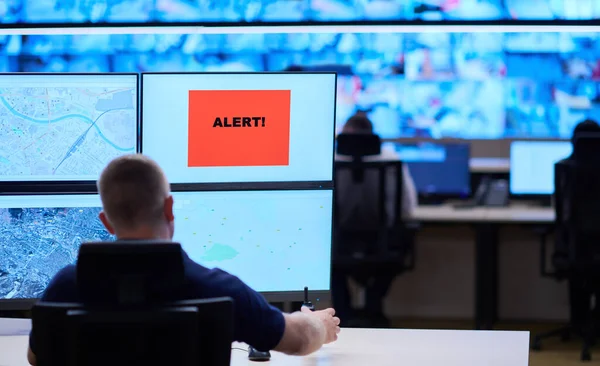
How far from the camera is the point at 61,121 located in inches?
94.0

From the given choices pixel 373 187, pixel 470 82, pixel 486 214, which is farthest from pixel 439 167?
pixel 470 82

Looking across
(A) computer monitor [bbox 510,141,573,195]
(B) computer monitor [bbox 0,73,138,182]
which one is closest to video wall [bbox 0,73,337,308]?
(B) computer monitor [bbox 0,73,138,182]

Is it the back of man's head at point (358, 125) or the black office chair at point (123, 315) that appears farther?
the back of man's head at point (358, 125)

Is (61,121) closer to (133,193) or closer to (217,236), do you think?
(217,236)

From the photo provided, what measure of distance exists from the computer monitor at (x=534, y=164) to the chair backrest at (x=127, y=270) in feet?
14.9

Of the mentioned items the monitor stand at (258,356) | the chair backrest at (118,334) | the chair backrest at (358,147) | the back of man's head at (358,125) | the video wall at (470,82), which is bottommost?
the monitor stand at (258,356)

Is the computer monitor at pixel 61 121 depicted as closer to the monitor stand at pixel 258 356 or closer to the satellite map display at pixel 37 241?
the satellite map display at pixel 37 241

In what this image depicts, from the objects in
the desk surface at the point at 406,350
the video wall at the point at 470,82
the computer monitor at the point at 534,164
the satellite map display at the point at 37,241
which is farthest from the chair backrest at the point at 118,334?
the video wall at the point at 470,82

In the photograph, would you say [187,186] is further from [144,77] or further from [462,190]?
[462,190]

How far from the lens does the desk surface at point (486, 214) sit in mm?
5504

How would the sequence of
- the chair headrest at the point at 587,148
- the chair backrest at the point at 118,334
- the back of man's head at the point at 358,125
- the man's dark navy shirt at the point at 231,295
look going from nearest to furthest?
the chair backrest at the point at 118,334
the man's dark navy shirt at the point at 231,295
the chair headrest at the point at 587,148
the back of man's head at the point at 358,125

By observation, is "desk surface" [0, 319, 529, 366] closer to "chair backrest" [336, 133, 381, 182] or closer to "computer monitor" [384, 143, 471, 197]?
"chair backrest" [336, 133, 381, 182]

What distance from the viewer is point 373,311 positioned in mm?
5613

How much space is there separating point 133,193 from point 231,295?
0.27 metres
